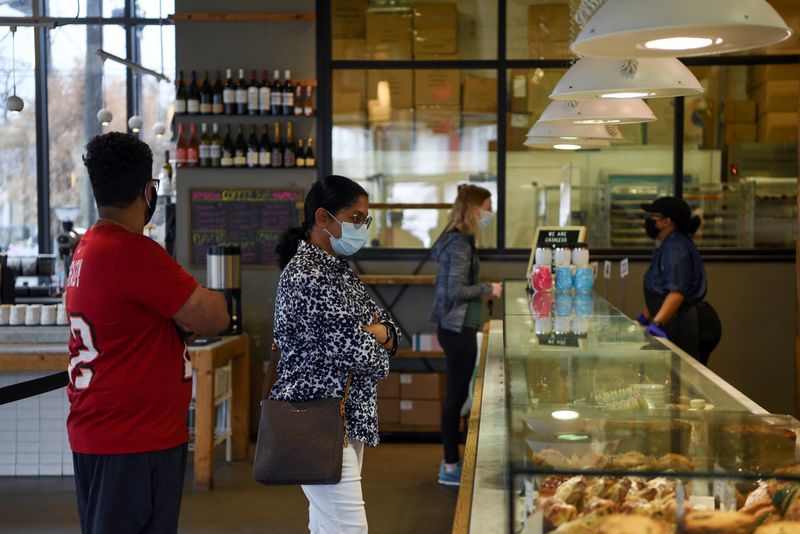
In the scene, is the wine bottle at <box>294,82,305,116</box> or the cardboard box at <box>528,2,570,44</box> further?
the cardboard box at <box>528,2,570,44</box>

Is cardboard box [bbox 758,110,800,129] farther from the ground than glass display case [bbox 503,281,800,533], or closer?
farther from the ground

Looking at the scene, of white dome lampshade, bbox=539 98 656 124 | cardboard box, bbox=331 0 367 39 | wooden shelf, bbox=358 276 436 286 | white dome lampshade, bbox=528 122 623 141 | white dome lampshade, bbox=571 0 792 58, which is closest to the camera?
white dome lampshade, bbox=571 0 792 58

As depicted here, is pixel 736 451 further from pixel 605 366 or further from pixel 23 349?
pixel 23 349

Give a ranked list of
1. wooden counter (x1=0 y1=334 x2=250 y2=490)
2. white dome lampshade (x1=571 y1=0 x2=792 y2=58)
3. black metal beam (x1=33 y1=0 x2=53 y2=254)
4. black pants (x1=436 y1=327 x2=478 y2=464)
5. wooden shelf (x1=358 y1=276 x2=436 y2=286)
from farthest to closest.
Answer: black metal beam (x1=33 y1=0 x2=53 y2=254) → wooden shelf (x1=358 y1=276 x2=436 y2=286) → black pants (x1=436 y1=327 x2=478 y2=464) → wooden counter (x1=0 y1=334 x2=250 y2=490) → white dome lampshade (x1=571 y1=0 x2=792 y2=58)

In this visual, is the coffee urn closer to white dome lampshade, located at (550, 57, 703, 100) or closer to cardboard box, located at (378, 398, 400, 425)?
cardboard box, located at (378, 398, 400, 425)

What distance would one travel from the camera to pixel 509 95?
7.27 meters

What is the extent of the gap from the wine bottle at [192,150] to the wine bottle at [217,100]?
221 mm

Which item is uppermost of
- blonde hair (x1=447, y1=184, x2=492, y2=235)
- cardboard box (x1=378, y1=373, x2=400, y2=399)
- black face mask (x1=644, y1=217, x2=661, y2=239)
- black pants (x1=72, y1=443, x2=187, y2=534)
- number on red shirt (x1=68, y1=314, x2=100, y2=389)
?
blonde hair (x1=447, y1=184, x2=492, y2=235)

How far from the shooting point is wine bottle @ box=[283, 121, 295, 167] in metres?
7.09

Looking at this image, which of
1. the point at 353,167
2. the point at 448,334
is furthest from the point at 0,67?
the point at 448,334

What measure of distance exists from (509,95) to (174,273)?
5.07 m

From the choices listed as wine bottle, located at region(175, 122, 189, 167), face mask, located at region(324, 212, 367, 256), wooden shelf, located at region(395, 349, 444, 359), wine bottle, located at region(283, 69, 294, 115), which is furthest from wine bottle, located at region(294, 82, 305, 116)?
face mask, located at region(324, 212, 367, 256)

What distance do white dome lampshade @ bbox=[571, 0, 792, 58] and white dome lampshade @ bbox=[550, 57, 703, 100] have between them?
→ 69cm

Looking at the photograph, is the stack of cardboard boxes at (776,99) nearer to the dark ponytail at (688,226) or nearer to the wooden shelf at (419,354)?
the dark ponytail at (688,226)
